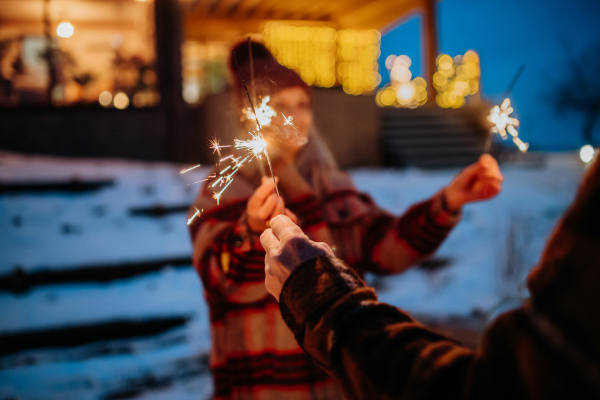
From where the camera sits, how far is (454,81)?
13578 millimetres

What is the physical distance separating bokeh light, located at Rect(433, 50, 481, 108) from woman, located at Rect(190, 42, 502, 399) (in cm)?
1231

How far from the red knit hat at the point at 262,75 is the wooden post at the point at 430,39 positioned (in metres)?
12.2

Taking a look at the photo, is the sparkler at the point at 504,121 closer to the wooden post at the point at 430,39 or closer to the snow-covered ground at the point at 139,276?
the snow-covered ground at the point at 139,276

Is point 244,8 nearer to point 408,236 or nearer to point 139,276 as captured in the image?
point 139,276

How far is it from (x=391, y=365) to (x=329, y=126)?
27.1ft

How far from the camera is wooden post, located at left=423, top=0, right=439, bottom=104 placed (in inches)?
469

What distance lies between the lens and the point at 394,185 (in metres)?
6.73

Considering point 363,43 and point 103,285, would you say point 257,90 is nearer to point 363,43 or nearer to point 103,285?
point 103,285

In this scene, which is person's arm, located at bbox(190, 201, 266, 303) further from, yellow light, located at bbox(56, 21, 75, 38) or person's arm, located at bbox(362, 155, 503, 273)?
yellow light, located at bbox(56, 21, 75, 38)

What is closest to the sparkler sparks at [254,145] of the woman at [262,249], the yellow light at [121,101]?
the woman at [262,249]

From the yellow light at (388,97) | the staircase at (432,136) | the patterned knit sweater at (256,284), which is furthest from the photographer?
the yellow light at (388,97)

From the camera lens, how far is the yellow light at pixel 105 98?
838 centimetres

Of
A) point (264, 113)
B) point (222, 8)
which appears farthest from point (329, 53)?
point (264, 113)

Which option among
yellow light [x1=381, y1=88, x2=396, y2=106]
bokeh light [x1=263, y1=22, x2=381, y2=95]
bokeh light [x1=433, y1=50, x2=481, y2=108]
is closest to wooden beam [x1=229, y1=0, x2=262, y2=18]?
bokeh light [x1=263, y1=22, x2=381, y2=95]
